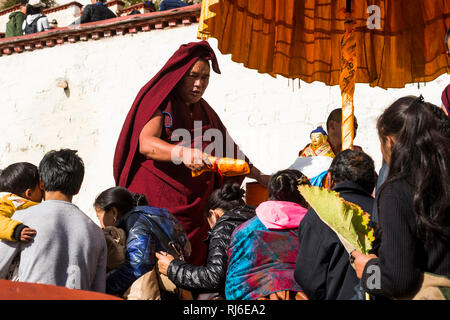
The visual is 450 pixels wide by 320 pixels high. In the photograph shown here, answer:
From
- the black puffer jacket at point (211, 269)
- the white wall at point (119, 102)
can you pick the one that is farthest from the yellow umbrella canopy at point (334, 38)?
the white wall at point (119, 102)

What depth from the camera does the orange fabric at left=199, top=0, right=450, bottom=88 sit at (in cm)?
378

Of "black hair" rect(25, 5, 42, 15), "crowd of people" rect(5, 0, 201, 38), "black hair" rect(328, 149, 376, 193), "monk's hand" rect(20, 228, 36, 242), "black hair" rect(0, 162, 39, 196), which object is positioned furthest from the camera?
"black hair" rect(25, 5, 42, 15)

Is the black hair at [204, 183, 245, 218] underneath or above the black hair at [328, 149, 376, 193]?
underneath

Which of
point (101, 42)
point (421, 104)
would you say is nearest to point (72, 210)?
point (421, 104)

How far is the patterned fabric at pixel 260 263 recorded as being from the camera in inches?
90.1

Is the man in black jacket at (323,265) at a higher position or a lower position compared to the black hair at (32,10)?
lower

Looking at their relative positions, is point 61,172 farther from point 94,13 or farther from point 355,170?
point 94,13

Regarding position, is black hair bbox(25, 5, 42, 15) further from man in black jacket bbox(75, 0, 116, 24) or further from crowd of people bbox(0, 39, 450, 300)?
crowd of people bbox(0, 39, 450, 300)

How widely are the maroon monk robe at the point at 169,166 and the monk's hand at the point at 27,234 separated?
128 cm

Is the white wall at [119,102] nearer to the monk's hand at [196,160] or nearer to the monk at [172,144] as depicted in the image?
the monk at [172,144]

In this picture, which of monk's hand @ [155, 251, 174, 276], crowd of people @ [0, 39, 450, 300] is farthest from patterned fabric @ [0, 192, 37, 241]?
monk's hand @ [155, 251, 174, 276]

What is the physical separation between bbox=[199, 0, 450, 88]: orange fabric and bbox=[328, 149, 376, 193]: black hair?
1.54 metres

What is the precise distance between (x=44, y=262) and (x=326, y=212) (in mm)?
1070
